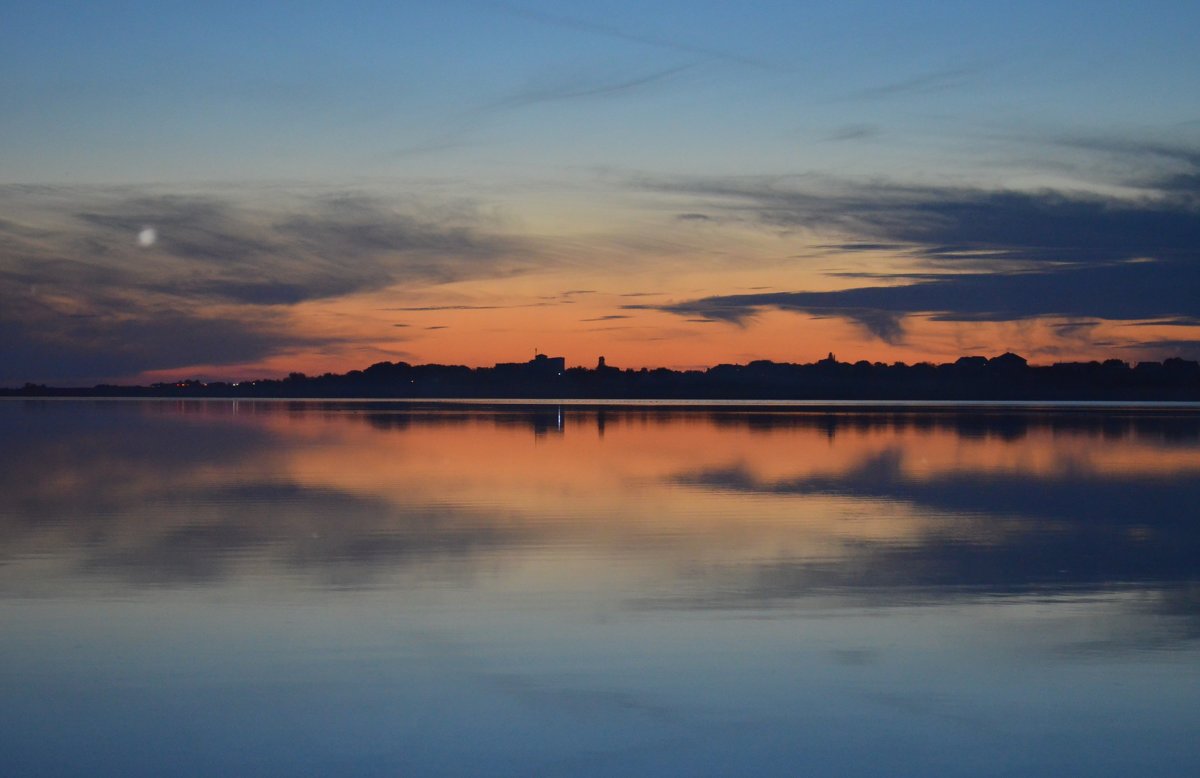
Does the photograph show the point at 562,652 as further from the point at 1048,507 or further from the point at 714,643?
the point at 1048,507

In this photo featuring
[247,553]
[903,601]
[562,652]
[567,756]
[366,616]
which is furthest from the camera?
[247,553]

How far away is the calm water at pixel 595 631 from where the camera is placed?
233 inches

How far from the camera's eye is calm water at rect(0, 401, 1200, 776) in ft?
19.4

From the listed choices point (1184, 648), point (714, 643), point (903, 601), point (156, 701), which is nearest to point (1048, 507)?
point (903, 601)

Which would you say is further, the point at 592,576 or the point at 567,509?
the point at 567,509

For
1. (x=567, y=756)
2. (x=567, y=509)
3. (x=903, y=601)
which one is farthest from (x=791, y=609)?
(x=567, y=509)

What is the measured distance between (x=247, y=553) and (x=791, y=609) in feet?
17.8

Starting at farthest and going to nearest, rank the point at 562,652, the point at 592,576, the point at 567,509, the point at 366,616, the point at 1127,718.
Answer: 1. the point at 567,509
2. the point at 592,576
3. the point at 366,616
4. the point at 562,652
5. the point at 1127,718

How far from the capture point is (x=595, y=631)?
833 cm

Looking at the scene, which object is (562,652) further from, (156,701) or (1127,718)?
(1127,718)

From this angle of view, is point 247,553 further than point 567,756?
Yes

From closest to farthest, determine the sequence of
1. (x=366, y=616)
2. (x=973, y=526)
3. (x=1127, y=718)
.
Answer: (x=1127, y=718) → (x=366, y=616) → (x=973, y=526)

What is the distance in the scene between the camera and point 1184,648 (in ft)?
25.7

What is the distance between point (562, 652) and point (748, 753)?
Result: 2.13m
